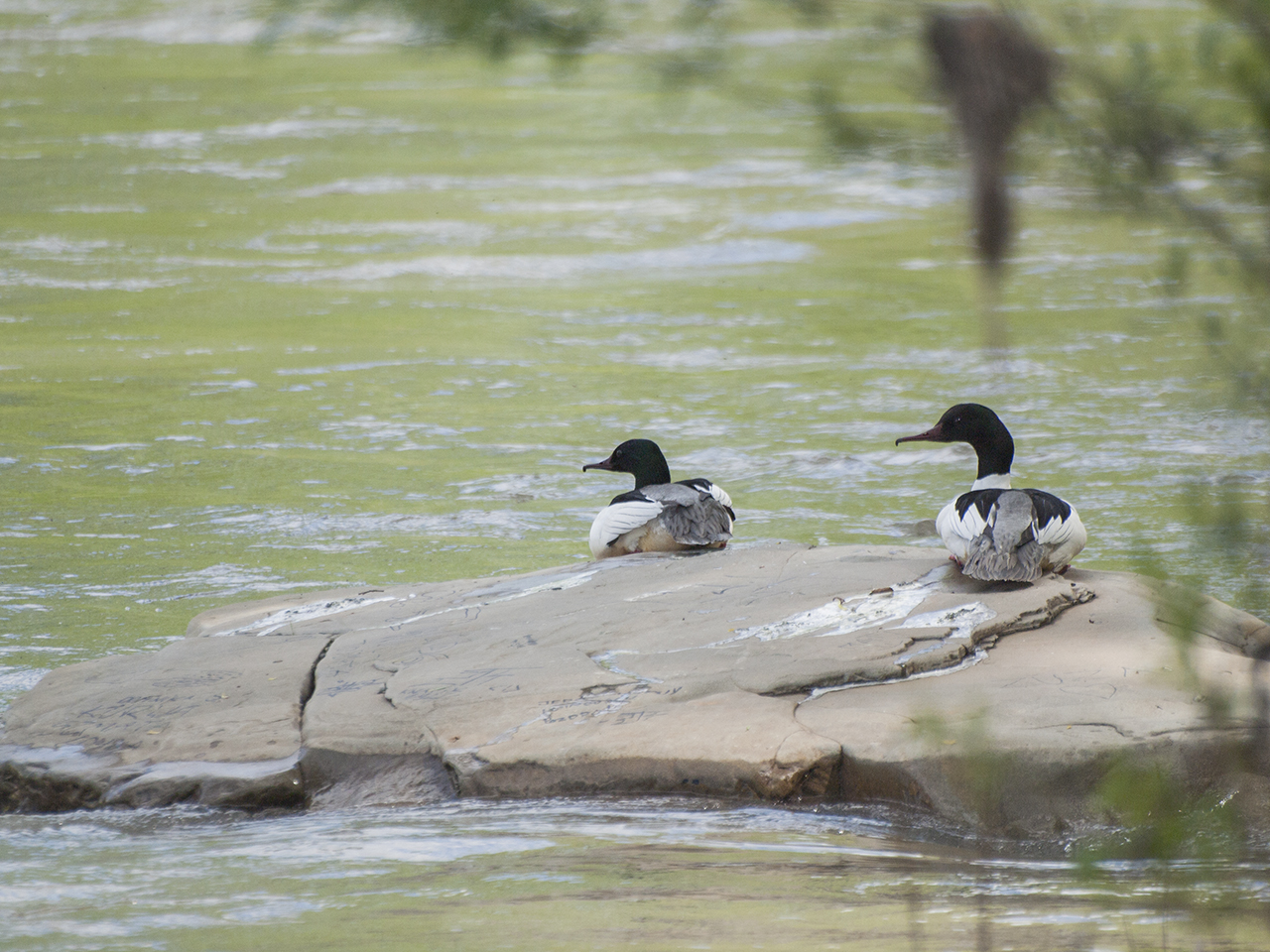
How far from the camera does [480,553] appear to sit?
9.28 m

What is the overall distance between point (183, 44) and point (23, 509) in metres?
21.6

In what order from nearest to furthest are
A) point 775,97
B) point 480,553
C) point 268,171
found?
point 775,97, point 480,553, point 268,171

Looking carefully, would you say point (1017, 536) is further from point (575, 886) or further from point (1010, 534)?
point (575, 886)

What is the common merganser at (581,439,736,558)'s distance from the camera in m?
8.01

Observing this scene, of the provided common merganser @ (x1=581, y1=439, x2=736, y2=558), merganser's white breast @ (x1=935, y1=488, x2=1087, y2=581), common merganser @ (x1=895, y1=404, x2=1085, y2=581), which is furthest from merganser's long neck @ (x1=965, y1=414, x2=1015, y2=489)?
common merganser @ (x1=581, y1=439, x2=736, y2=558)

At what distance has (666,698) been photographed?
5.80 meters

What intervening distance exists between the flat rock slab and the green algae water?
0.19 meters

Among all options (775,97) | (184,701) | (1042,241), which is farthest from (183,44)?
(775,97)

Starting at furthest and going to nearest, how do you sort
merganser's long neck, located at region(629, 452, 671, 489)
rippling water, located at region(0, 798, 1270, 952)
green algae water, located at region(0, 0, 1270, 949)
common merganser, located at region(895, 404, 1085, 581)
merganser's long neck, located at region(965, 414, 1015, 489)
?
merganser's long neck, located at region(629, 452, 671, 489) → merganser's long neck, located at region(965, 414, 1015, 489) → common merganser, located at region(895, 404, 1085, 581) → green algae water, located at region(0, 0, 1270, 949) → rippling water, located at region(0, 798, 1270, 952)

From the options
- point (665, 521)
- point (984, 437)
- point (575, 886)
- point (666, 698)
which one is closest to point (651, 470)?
point (665, 521)

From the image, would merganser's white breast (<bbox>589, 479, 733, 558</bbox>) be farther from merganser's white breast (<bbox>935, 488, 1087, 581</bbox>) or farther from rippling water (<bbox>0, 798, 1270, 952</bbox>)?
rippling water (<bbox>0, 798, 1270, 952</bbox>)

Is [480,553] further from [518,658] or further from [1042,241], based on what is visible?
[1042,241]

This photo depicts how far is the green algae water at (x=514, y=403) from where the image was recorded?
13.9 feet

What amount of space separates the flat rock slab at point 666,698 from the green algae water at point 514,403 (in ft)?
0.64
